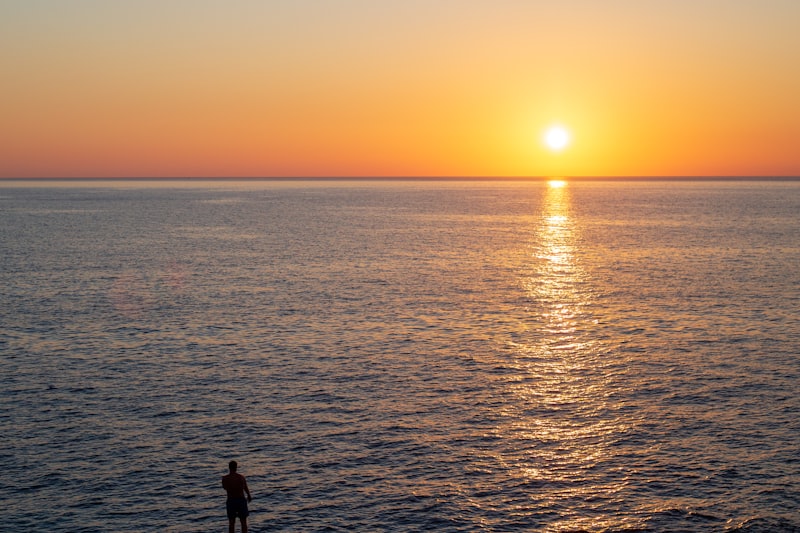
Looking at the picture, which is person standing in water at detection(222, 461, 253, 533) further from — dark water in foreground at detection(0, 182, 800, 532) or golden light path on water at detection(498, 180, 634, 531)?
golden light path on water at detection(498, 180, 634, 531)

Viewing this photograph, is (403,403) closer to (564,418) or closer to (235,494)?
(564,418)

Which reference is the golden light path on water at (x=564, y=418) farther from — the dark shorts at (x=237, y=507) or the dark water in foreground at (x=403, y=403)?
the dark shorts at (x=237, y=507)

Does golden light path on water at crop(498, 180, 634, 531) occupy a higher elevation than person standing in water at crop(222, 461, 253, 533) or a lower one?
lower

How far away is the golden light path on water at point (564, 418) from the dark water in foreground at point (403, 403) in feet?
0.67

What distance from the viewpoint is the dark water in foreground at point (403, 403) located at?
39.4 m

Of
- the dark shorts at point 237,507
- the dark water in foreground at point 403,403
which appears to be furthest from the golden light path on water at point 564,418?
the dark shorts at point 237,507

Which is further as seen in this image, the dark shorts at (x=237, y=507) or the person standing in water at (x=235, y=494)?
the dark shorts at (x=237, y=507)

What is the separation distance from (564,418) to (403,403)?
1109 centimetres

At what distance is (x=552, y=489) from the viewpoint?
41312 mm

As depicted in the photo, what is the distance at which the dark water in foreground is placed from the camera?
129ft

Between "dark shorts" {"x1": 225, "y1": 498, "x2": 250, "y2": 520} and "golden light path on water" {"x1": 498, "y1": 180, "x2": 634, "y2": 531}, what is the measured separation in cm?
1433

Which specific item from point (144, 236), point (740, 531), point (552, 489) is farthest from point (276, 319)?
point (144, 236)

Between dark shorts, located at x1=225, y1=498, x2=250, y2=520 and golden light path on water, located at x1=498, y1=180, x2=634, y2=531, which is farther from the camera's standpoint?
golden light path on water, located at x1=498, y1=180, x2=634, y2=531

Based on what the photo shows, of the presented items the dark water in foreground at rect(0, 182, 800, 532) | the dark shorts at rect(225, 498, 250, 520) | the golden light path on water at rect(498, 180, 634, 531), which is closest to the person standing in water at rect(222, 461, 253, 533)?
the dark shorts at rect(225, 498, 250, 520)
